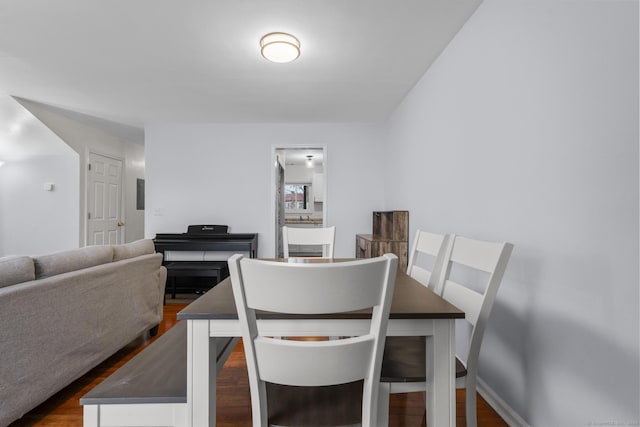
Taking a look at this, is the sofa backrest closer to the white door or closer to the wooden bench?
the wooden bench

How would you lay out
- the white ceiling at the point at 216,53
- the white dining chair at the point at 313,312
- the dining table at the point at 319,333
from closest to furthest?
the white dining chair at the point at 313,312, the dining table at the point at 319,333, the white ceiling at the point at 216,53

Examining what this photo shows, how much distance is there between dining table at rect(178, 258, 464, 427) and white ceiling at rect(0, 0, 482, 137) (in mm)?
1896

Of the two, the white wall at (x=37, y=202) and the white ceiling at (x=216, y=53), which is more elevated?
the white ceiling at (x=216, y=53)

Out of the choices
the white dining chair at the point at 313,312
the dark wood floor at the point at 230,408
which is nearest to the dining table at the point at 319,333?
the white dining chair at the point at 313,312

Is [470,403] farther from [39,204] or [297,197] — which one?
[297,197]

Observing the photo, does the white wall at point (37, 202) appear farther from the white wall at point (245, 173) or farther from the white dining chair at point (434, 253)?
the white dining chair at point (434, 253)

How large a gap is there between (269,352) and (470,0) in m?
2.25

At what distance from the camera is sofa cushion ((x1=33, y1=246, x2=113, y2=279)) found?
Result: 1712 mm

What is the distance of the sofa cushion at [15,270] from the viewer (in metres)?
1.49

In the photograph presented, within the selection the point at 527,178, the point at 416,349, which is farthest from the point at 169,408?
the point at 527,178

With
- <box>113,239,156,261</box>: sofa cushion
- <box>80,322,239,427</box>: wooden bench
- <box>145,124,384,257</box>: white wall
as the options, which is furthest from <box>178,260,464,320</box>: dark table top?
<box>145,124,384,257</box>: white wall

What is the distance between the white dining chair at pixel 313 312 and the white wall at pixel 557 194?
869 mm

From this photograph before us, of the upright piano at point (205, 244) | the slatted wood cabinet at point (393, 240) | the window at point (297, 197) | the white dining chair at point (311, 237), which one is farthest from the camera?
the window at point (297, 197)

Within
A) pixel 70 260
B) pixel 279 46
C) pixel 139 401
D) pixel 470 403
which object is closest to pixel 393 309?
pixel 470 403
